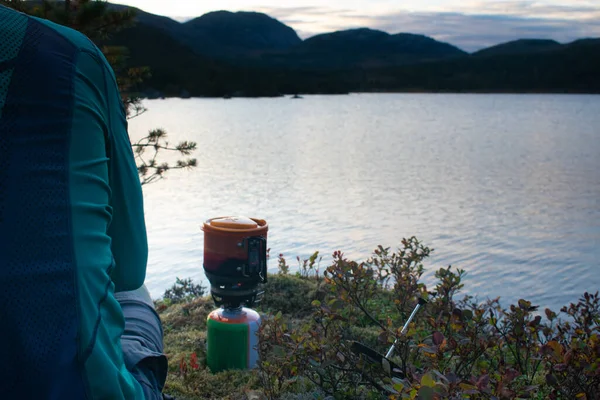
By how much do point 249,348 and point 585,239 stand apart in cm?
807

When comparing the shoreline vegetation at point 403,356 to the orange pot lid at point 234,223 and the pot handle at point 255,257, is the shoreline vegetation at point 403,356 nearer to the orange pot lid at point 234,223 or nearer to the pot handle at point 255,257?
the pot handle at point 255,257

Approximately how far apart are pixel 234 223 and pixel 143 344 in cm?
280

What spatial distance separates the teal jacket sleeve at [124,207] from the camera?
141 centimetres

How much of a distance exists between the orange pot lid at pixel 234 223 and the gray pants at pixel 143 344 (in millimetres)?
2543

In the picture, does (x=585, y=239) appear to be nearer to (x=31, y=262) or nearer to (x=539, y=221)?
(x=539, y=221)

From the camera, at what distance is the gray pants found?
1.37 meters

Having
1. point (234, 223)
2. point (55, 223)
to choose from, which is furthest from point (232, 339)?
point (55, 223)

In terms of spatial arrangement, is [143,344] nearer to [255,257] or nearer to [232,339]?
[255,257]

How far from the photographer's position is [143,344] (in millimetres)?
1469

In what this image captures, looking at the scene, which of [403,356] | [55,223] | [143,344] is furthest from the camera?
[403,356]

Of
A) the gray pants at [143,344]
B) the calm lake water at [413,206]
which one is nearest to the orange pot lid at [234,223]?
the gray pants at [143,344]

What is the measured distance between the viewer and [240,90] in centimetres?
8456

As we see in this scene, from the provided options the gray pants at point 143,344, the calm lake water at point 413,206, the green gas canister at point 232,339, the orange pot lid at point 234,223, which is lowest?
the calm lake water at point 413,206

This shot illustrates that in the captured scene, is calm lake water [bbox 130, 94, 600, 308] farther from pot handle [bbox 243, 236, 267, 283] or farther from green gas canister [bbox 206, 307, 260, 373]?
pot handle [bbox 243, 236, 267, 283]
